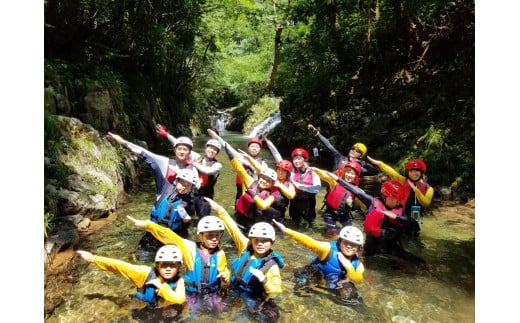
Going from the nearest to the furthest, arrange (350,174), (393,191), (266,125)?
(393,191) → (350,174) → (266,125)

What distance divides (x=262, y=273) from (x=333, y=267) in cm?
132

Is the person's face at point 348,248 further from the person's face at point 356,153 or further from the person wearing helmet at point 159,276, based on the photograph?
the person's face at point 356,153

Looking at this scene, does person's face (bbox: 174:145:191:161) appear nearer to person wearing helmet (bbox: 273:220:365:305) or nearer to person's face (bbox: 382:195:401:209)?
person wearing helmet (bbox: 273:220:365:305)

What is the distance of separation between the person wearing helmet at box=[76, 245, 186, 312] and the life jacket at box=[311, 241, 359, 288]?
85.3 inches

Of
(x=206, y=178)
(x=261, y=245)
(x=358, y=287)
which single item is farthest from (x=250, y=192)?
(x=358, y=287)

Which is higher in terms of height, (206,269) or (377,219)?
(377,219)

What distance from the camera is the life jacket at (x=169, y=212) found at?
5.75m

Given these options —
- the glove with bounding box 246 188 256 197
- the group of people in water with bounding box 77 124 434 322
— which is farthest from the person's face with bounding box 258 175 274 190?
the glove with bounding box 246 188 256 197

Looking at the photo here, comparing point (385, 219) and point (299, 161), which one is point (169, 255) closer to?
point (385, 219)

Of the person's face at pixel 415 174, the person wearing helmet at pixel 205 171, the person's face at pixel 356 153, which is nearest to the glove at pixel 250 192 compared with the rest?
the person wearing helmet at pixel 205 171

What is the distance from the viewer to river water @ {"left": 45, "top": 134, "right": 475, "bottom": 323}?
15.4ft

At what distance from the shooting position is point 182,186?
18.8ft

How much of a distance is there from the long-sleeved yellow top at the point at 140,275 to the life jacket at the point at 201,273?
13.8 inches

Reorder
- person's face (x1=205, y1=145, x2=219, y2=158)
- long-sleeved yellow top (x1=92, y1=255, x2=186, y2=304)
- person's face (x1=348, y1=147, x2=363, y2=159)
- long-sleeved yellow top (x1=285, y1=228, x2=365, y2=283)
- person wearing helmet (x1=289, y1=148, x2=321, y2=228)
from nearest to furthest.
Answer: long-sleeved yellow top (x1=92, y1=255, x2=186, y2=304)
long-sleeved yellow top (x1=285, y1=228, x2=365, y2=283)
person's face (x1=205, y1=145, x2=219, y2=158)
person wearing helmet (x1=289, y1=148, x2=321, y2=228)
person's face (x1=348, y1=147, x2=363, y2=159)
